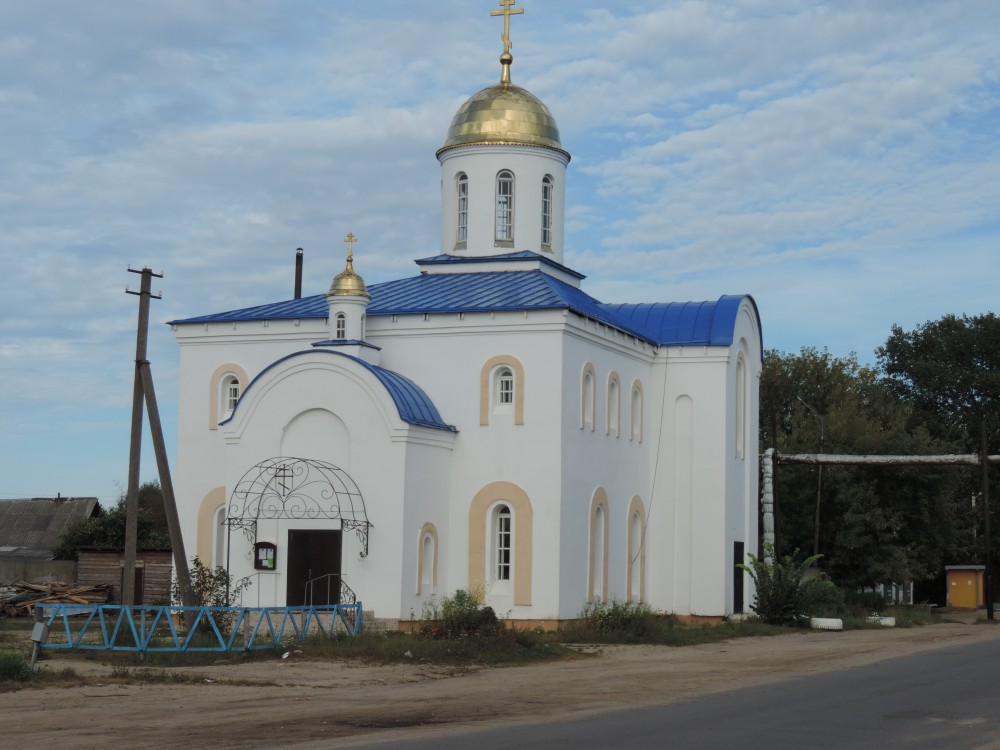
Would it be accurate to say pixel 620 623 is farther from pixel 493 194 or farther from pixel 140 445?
pixel 493 194

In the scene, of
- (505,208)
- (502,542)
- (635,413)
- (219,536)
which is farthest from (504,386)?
(219,536)

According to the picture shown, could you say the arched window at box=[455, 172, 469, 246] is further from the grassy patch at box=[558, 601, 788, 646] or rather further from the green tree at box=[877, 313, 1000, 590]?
the green tree at box=[877, 313, 1000, 590]

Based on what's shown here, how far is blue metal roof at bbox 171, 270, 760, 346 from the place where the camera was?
2803cm

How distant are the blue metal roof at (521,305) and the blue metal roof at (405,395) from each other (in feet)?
5.68

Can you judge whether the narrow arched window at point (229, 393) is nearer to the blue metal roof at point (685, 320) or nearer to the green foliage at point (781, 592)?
the blue metal roof at point (685, 320)

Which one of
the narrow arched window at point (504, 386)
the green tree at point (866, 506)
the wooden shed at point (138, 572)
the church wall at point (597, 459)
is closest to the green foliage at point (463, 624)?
the church wall at point (597, 459)

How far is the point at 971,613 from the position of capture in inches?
1682

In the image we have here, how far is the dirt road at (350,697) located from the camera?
1305 cm

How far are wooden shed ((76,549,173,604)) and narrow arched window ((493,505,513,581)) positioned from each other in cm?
1055

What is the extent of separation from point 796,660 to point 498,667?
4.91 meters

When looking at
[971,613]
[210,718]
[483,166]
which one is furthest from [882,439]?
[210,718]

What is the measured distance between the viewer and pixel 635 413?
31094mm

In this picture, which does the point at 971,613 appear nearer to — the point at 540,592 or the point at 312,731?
the point at 540,592

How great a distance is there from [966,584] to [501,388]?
2851cm
